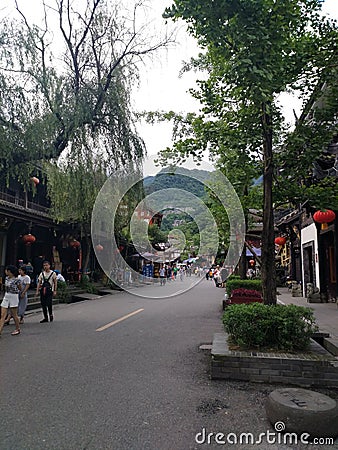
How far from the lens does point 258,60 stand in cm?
528

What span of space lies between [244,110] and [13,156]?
25.0 ft

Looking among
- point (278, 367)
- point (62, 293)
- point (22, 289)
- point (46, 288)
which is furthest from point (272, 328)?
point (62, 293)

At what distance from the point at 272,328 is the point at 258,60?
3.75m

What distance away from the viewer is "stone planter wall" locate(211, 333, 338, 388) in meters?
4.73

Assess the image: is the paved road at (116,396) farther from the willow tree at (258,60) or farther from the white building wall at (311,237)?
the white building wall at (311,237)

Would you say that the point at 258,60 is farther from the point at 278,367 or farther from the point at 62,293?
the point at 62,293

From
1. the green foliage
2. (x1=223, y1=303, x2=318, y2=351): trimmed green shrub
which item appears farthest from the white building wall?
(x1=223, y1=303, x2=318, y2=351): trimmed green shrub

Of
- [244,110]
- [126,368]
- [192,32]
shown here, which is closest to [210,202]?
[244,110]

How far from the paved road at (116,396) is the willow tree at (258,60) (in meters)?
2.25

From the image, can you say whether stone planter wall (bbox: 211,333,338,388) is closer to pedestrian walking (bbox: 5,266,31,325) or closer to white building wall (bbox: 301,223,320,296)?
pedestrian walking (bbox: 5,266,31,325)

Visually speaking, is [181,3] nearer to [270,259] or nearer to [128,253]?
[270,259]

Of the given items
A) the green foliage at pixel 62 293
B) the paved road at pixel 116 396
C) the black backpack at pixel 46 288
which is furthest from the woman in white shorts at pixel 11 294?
the green foliage at pixel 62 293

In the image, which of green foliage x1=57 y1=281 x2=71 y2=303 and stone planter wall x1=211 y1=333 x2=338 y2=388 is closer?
stone planter wall x1=211 y1=333 x2=338 y2=388

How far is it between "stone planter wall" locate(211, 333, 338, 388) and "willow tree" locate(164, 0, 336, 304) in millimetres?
1683
